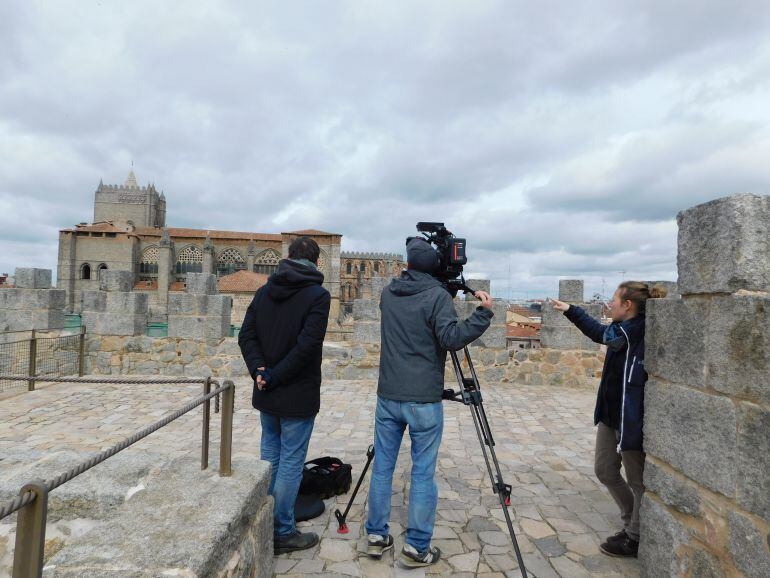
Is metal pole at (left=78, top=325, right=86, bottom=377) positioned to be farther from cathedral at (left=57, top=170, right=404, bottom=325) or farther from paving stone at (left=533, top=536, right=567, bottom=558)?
cathedral at (left=57, top=170, right=404, bottom=325)

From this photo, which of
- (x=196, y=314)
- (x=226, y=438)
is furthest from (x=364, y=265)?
(x=226, y=438)

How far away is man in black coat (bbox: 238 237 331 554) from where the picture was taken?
9.21ft

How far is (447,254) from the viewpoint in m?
2.99

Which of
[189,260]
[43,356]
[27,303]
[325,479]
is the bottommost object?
[325,479]

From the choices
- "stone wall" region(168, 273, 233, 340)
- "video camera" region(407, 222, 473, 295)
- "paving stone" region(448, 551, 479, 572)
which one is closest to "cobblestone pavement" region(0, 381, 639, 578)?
"paving stone" region(448, 551, 479, 572)

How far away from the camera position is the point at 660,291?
286 centimetres

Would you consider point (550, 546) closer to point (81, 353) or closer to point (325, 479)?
point (325, 479)

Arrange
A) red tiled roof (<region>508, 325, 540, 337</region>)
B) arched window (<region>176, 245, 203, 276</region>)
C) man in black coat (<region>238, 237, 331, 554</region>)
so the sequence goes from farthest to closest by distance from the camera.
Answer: arched window (<region>176, 245, 203, 276</region>) < red tiled roof (<region>508, 325, 540, 337</region>) < man in black coat (<region>238, 237, 331, 554</region>)

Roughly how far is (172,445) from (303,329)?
2.91m

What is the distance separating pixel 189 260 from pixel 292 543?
66165 millimetres

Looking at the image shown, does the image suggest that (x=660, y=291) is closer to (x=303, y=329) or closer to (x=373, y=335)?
(x=303, y=329)

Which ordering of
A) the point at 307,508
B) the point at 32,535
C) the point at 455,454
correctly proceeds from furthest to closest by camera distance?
1. the point at 455,454
2. the point at 307,508
3. the point at 32,535

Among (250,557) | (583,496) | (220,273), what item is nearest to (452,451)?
(583,496)

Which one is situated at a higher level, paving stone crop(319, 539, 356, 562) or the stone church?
the stone church
